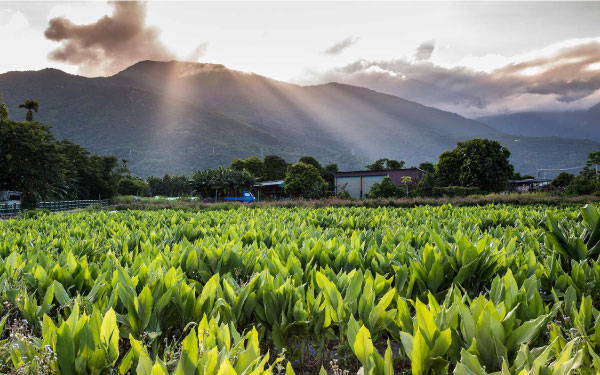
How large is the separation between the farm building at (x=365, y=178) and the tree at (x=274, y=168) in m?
31.2

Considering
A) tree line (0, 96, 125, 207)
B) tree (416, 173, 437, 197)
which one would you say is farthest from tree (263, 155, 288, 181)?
tree line (0, 96, 125, 207)

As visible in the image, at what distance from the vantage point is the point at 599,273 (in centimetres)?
255

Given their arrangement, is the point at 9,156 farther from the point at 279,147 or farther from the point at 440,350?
the point at 279,147

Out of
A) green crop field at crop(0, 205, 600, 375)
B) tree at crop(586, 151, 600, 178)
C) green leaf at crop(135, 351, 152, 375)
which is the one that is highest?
tree at crop(586, 151, 600, 178)

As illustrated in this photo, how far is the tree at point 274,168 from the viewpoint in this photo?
94.2 m

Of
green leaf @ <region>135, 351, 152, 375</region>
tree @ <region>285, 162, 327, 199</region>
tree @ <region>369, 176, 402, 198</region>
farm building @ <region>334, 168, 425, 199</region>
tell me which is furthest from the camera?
farm building @ <region>334, 168, 425, 199</region>

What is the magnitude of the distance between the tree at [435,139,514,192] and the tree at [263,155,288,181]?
48.7 m

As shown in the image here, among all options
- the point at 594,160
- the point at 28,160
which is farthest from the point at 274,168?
the point at 594,160

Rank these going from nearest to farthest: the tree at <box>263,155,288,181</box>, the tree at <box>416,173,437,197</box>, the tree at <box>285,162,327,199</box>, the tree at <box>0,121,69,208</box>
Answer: the tree at <box>0,121,69,208</box> → the tree at <box>416,173,437,197</box> → the tree at <box>285,162,327,199</box> → the tree at <box>263,155,288,181</box>

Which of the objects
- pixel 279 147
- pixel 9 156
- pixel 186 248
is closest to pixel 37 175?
pixel 9 156

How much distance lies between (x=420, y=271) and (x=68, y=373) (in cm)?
233

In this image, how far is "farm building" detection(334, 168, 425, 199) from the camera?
60500mm

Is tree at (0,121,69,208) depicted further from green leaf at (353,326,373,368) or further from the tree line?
green leaf at (353,326,373,368)

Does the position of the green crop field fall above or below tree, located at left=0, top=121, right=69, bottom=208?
below
